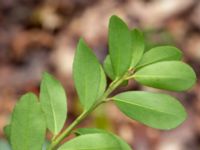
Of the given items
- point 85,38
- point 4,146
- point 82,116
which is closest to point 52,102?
point 82,116

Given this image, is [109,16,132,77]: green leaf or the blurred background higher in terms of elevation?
[109,16,132,77]: green leaf

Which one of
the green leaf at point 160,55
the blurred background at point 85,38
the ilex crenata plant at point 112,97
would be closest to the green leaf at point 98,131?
the ilex crenata plant at point 112,97

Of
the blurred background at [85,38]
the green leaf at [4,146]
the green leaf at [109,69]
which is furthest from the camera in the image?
the blurred background at [85,38]

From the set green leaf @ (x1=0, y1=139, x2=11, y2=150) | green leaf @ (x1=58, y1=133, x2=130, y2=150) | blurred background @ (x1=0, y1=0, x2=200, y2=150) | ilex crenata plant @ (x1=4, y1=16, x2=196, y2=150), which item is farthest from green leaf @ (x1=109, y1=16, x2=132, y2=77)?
blurred background @ (x1=0, y1=0, x2=200, y2=150)

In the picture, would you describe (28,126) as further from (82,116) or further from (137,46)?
(137,46)

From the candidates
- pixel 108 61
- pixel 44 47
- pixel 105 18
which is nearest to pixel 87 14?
pixel 105 18

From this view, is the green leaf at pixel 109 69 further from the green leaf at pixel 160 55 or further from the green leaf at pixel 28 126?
the green leaf at pixel 28 126

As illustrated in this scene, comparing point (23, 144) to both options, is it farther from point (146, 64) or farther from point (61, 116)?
point (146, 64)

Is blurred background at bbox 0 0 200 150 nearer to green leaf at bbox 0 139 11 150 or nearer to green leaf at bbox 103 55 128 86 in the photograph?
green leaf at bbox 0 139 11 150
